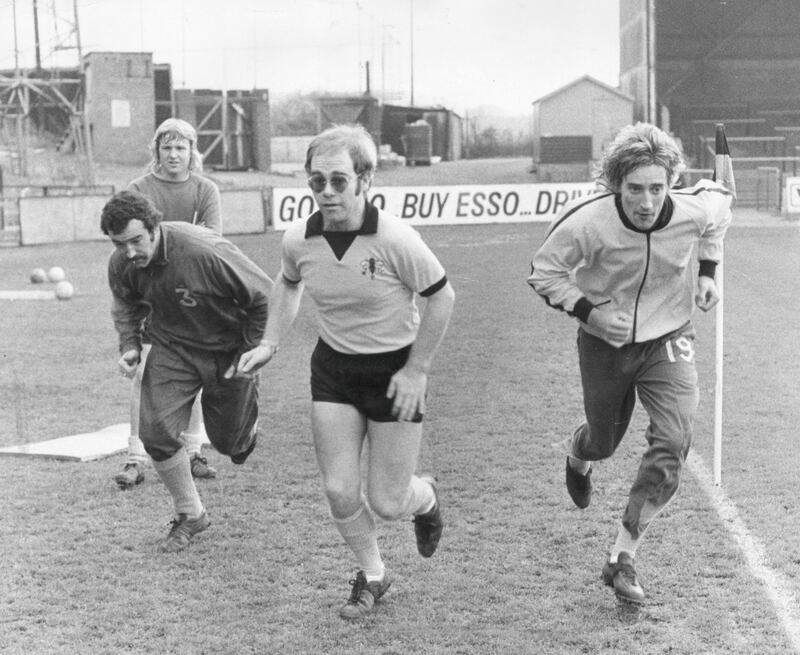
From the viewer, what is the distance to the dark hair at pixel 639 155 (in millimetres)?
5234

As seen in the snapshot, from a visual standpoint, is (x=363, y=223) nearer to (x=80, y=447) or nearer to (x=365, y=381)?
(x=365, y=381)

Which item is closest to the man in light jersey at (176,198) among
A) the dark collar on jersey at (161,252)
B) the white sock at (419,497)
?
the dark collar on jersey at (161,252)

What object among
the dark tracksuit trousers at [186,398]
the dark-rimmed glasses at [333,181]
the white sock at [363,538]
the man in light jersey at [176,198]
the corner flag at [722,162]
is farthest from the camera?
the man in light jersey at [176,198]

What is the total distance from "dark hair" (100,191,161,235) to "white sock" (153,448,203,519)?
119 cm

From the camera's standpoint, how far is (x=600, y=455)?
602cm

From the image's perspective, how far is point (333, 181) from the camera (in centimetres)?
502

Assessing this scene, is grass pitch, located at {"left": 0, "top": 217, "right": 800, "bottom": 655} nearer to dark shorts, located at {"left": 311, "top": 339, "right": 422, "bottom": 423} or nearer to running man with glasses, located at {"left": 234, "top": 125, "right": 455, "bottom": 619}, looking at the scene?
running man with glasses, located at {"left": 234, "top": 125, "right": 455, "bottom": 619}

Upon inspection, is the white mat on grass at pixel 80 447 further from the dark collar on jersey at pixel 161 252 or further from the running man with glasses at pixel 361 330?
the running man with glasses at pixel 361 330

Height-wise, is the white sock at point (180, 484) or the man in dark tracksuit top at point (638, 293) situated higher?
the man in dark tracksuit top at point (638, 293)

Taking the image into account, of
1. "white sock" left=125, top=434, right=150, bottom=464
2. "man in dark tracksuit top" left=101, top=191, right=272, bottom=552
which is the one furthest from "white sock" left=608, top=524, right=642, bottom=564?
"white sock" left=125, top=434, right=150, bottom=464

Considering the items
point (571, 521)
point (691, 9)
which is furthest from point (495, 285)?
point (691, 9)

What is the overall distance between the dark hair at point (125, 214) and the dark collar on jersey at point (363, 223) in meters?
1.03

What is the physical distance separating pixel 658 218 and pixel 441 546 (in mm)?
1969

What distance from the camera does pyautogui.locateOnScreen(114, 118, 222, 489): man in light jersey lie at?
7668 mm
